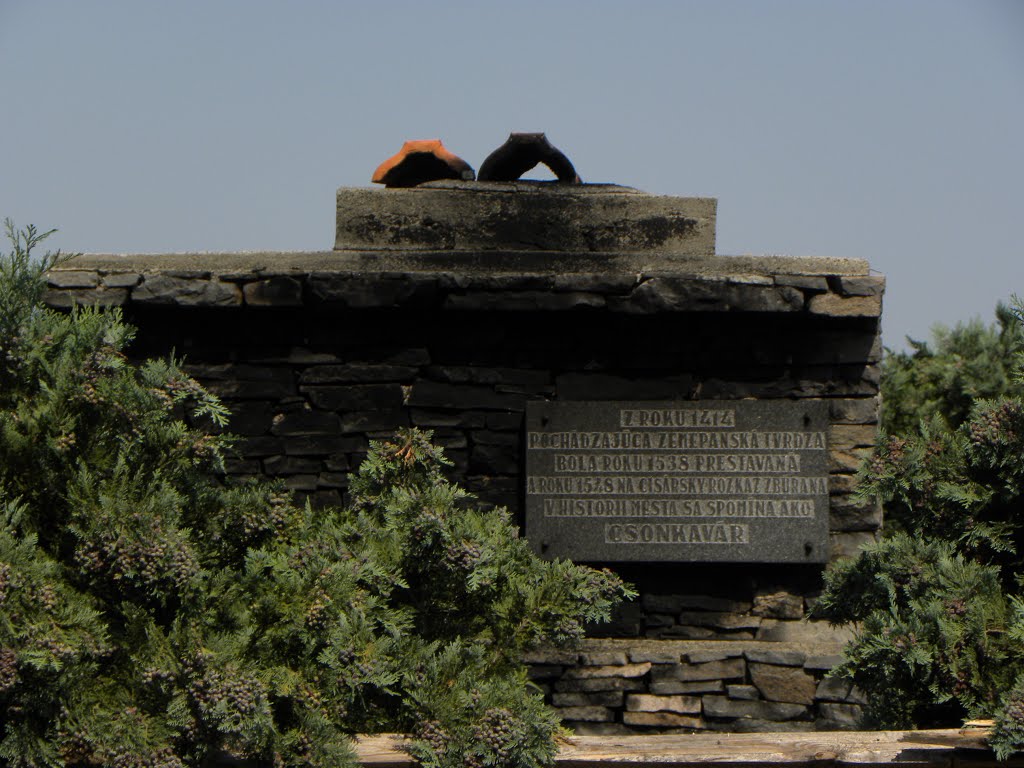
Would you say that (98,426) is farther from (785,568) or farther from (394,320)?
(785,568)

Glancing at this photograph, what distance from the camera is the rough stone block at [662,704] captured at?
23.9 ft

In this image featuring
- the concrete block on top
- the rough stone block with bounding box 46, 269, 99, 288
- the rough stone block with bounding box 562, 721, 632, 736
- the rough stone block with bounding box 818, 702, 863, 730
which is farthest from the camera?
the concrete block on top

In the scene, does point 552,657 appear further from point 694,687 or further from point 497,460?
point 497,460

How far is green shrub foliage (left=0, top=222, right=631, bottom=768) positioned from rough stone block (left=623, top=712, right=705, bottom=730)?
1828 millimetres

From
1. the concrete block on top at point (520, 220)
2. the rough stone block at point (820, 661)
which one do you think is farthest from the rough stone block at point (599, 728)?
the concrete block on top at point (520, 220)

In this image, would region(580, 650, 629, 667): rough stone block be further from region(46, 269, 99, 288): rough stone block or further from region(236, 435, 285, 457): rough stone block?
region(46, 269, 99, 288): rough stone block

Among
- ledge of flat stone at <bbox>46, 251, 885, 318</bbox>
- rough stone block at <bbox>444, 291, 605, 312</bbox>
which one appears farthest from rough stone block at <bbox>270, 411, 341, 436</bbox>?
rough stone block at <bbox>444, 291, 605, 312</bbox>

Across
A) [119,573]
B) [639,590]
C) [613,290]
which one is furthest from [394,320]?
[119,573]

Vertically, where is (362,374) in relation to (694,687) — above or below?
above

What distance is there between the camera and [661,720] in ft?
23.9

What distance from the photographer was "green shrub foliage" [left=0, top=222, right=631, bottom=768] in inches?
185

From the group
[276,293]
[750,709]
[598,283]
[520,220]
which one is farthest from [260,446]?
[750,709]

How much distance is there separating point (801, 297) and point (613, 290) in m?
0.90

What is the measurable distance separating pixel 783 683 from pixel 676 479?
109 centimetres
